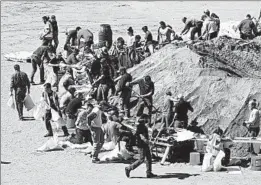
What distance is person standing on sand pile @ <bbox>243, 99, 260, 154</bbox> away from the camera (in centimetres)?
1942

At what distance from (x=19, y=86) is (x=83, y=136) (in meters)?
3.33

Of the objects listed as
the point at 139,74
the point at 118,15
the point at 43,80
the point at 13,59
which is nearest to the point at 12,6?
the point at 118,15

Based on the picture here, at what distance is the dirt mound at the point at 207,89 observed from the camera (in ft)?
67.4

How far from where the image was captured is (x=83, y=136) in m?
20.0

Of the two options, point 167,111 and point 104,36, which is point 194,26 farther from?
point 167,111

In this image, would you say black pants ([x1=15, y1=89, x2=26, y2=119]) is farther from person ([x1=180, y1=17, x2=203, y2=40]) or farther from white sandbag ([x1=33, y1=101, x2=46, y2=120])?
person ([x1=180, y1=17, x2=203, y2=40])

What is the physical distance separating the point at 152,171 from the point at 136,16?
25.8 meters

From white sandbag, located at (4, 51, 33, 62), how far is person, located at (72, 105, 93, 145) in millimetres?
10209

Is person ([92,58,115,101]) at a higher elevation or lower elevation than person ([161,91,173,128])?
higher

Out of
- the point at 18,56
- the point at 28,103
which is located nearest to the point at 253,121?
the point at 28,103

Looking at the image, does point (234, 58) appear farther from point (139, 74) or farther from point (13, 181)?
point (13, 181)

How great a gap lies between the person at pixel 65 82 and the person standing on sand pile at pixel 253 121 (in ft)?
17.5

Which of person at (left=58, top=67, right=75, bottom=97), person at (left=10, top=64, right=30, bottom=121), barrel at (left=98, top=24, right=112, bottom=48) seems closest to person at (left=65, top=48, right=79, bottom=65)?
person at (left=58, top=67, right=75, bottom=97)

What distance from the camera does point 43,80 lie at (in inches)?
1033
